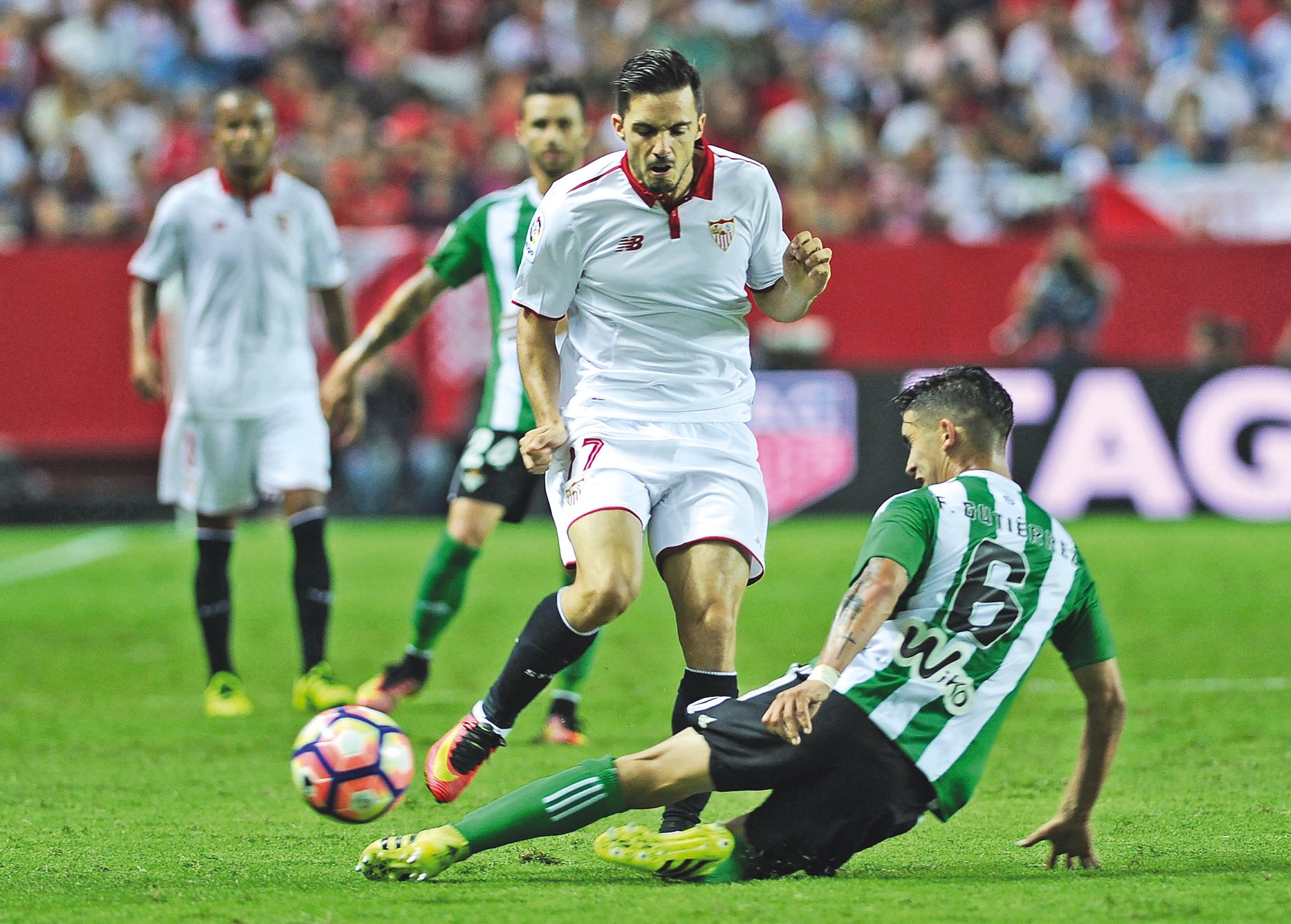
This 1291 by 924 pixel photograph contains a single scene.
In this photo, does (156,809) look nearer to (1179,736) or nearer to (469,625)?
(1179,736)

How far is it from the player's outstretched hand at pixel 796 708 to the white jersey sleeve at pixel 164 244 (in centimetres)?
496

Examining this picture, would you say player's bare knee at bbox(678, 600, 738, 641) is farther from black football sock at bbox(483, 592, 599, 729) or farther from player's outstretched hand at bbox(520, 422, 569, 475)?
player's outstretched hand at bbox(520, 422, 569, 475)

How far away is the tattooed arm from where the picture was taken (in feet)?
14.0

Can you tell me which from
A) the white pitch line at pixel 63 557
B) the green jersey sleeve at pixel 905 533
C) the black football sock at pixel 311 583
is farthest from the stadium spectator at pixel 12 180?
the green jersey sleeve at pixel 905 533

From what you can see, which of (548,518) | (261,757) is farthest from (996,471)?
(548,518)

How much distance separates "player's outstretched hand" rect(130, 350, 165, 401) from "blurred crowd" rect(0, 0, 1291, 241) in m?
8.70

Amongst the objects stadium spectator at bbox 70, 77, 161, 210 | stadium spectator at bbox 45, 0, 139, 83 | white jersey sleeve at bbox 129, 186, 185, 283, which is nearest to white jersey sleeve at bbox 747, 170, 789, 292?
white jersey sleeve at bbox 129, 186, 185, 283

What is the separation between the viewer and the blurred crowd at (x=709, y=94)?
1767 centimetres

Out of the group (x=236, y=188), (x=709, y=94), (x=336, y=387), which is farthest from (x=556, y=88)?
(x=709, y=94)

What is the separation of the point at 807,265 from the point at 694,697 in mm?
1326

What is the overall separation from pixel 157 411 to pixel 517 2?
22.8ft

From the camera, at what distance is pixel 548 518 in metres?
15.8

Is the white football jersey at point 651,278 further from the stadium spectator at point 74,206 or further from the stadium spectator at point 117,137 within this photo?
the stadium spectator at point 117,137

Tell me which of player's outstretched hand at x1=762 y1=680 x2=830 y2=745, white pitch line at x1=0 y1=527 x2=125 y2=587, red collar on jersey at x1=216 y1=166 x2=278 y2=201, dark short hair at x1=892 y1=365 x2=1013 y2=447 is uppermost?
red collar on jersey at x1=216 y1=166 x2=278 y2=201
